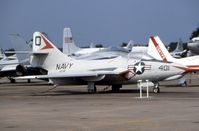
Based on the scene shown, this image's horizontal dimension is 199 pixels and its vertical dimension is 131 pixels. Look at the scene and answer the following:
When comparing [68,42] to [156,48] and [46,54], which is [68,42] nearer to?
[156,48]

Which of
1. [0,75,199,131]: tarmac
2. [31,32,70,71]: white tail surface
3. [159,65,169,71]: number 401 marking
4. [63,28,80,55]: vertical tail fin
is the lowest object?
[0,75,199,131]: tarmac

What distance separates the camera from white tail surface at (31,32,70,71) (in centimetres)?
2898

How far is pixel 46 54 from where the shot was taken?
29188 millimetres

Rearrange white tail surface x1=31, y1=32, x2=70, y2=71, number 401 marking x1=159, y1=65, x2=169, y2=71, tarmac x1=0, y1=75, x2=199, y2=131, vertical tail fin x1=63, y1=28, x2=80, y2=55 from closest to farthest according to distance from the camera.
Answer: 1. tarmac x1=0, y1=75, x2=199, y2=131
2. number 401 marking x1=159, y1=65, x2=169, y2=71
3. white tail surface x1=31, y1=32, x2=70, y2=71
4. vertical tail fin x1=63, y1=28, x2=80, y2=55

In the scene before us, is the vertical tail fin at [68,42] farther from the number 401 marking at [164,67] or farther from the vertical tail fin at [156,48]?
the number 401 marking at [164,67]

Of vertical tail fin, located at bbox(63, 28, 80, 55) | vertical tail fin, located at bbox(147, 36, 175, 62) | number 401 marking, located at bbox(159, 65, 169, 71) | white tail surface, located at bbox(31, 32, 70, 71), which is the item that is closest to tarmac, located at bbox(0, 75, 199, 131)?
number 401 marking, located at bbox(159, 65, 169, 71)

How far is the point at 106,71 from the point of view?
27.1 m

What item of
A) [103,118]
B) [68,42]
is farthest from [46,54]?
[68,42]

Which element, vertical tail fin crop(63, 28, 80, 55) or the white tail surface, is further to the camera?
vertical tail fin crop(63, 28, 80, 55)

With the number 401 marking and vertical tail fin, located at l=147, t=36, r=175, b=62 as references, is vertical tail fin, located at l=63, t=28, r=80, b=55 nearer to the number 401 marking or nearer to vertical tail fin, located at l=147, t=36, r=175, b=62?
vertical tail fin, located at l=147, t=36, r=175, b=62

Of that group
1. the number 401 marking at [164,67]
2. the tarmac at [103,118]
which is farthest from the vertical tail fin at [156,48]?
the tarmac at [103,118]

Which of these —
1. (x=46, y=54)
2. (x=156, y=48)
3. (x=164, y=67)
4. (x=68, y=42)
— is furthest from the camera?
(x=68, y=42)

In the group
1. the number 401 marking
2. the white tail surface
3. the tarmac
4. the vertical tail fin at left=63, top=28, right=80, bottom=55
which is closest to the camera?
the tarmac

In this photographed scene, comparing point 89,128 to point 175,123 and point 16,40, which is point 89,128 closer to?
point 175,123
